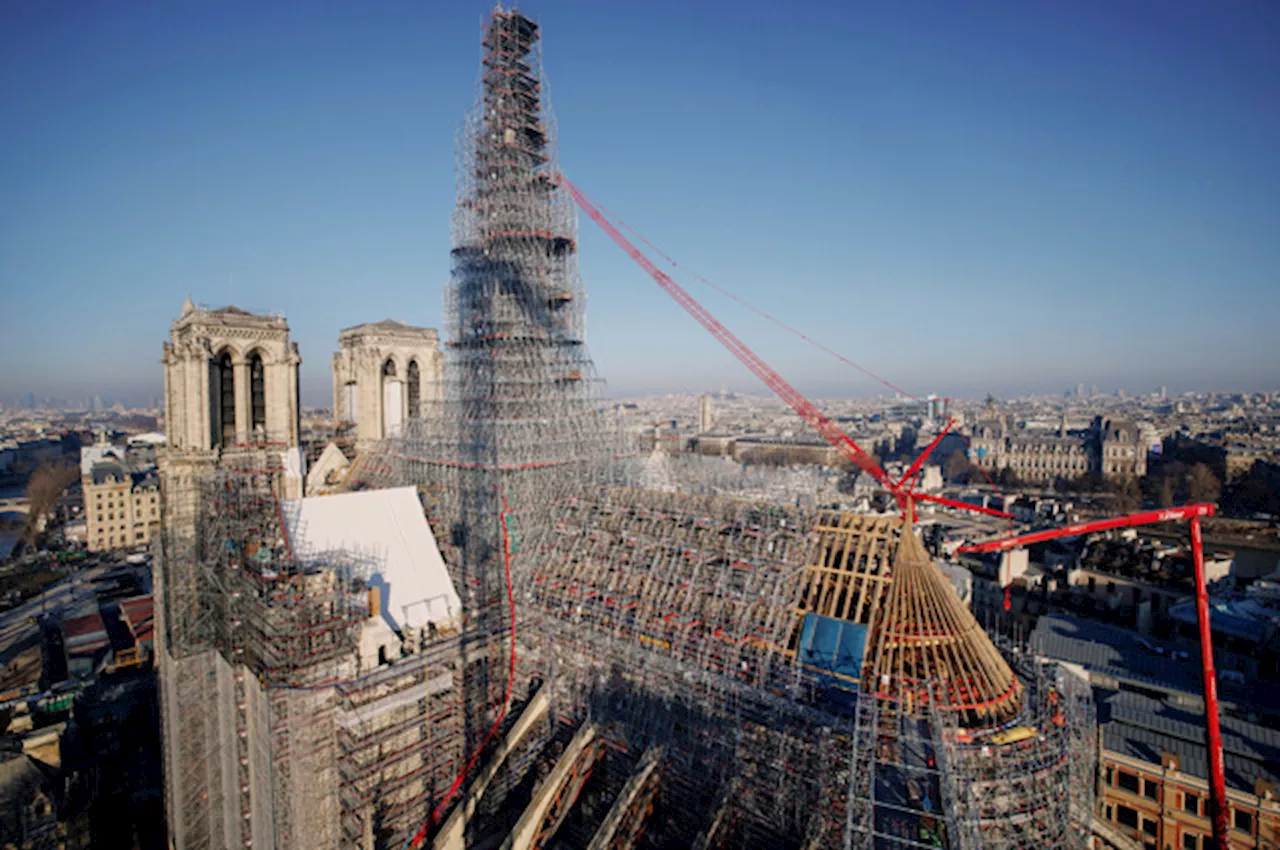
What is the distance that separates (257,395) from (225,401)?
108cm

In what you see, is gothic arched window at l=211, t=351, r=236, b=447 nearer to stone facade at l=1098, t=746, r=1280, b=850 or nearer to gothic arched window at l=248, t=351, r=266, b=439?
gothic arched window at l=248, t=351, r=266, b=439

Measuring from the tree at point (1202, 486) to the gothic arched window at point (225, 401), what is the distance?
303 feet

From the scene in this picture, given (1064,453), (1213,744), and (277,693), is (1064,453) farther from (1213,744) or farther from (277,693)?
(277,693)

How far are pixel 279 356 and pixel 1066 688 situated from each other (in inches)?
1108

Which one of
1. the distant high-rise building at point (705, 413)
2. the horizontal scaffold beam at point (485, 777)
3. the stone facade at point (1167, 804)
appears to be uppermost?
the distant high-rise building at point (705, 413)

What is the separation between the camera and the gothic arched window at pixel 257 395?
83.0 ft

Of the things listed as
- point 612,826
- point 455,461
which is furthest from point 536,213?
point 612,826

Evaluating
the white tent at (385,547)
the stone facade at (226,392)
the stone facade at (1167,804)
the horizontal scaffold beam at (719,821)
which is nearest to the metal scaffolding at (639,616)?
the horizontal scaffold beam at (719,821)

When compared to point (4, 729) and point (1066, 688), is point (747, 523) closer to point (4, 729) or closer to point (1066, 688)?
point (1066, 688)

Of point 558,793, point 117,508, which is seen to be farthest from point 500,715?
point 117,508

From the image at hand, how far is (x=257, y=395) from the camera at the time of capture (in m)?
25.6

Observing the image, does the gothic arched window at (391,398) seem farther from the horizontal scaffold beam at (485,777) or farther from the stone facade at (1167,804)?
the stone facade at (1167,804)

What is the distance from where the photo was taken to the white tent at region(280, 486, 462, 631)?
70.5 ft

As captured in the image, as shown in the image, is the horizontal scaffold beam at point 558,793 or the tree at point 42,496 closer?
the horizontal scaffold beam at point 558,793
